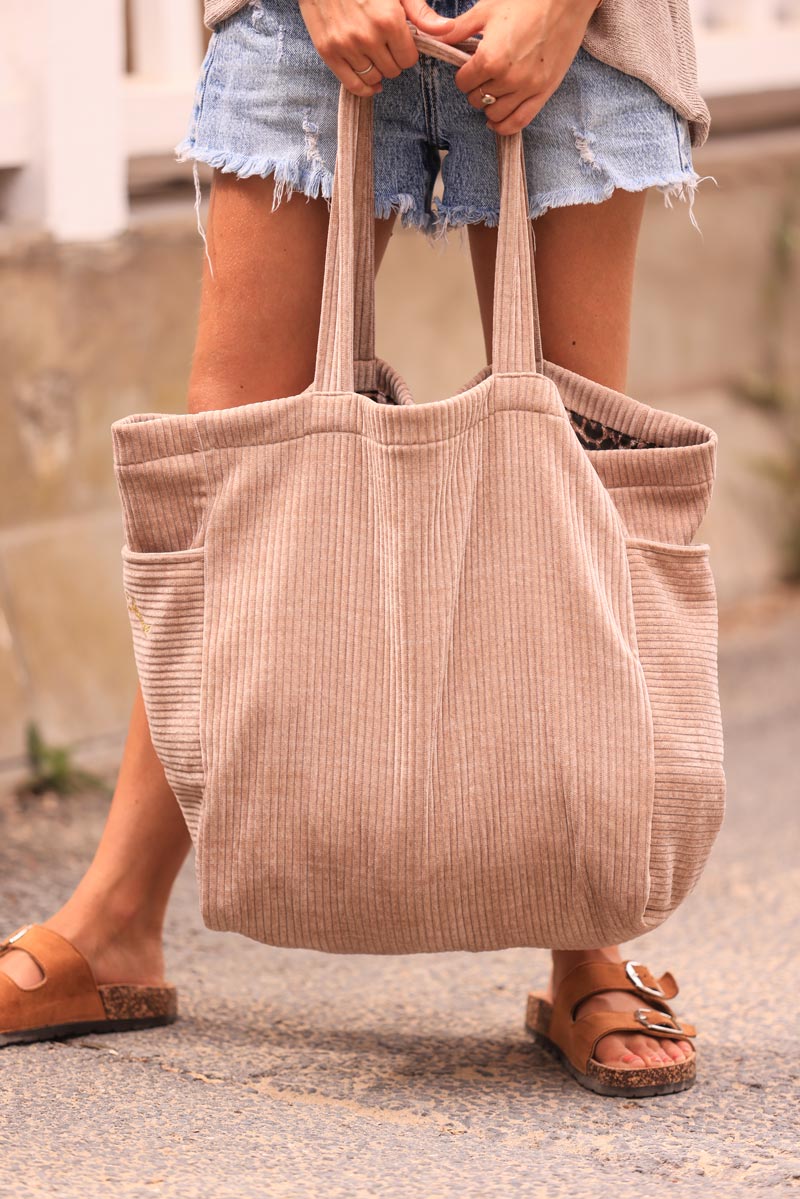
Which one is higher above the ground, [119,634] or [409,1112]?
[119,634]

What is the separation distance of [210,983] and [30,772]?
34.9 inches

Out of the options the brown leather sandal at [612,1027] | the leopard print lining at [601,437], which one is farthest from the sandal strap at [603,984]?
the leopard print lining at [601,437]

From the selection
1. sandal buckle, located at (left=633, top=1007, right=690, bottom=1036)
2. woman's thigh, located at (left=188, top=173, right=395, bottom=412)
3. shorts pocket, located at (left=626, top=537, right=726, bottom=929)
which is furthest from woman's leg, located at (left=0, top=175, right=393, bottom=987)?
sandal buckle, located at (left=633, top=1007, right=690, bottom=1036)

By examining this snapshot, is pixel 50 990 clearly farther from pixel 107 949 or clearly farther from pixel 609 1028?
pixel 609 1028

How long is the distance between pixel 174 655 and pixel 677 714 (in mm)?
472

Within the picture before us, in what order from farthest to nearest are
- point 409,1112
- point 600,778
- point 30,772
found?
point 30,772 < point 409,1112 < point 600,778

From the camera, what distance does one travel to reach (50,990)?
65.8 inches

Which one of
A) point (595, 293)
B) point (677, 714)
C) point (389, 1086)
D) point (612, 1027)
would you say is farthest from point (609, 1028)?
point (595, 293)

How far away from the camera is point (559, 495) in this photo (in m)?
1.42

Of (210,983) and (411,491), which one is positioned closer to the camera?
(411,491)

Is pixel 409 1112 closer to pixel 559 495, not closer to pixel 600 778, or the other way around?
pixel 600 778

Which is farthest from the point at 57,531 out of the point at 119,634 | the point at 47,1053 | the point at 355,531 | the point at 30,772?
the point at 355,531

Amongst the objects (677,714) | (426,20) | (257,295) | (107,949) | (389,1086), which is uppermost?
(426,20)

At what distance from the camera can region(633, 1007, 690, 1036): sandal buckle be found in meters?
1.64
